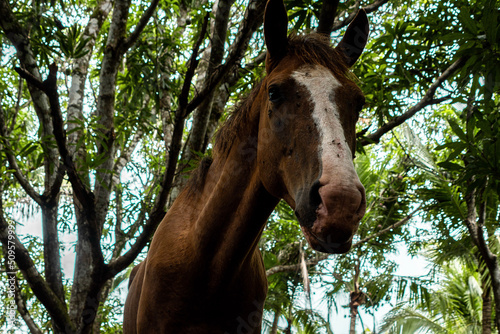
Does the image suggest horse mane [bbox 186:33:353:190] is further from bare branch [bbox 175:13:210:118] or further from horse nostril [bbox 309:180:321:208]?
horse nostril [bbox 309:180:321:208]

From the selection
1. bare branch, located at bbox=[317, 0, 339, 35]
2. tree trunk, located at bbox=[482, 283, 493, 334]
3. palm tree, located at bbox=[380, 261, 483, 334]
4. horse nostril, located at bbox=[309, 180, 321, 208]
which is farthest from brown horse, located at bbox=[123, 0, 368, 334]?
palm tree, located at bbox=[380, 261, 483, 334]

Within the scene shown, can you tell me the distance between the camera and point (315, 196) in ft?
5.64

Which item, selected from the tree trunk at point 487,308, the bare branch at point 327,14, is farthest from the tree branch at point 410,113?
the tree trunk at point 487,308

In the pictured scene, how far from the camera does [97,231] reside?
3.95m

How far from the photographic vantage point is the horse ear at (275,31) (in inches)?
93.0

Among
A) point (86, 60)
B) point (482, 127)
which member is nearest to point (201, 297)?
point (482, 127)

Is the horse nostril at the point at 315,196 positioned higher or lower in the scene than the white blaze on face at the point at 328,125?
lower

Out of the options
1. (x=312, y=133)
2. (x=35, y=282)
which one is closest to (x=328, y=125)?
(x=312, y=133)

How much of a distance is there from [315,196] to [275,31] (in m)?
1.16

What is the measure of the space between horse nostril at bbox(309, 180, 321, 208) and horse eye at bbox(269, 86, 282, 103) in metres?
0.64

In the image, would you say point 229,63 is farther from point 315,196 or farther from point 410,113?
Answer: point 315,196

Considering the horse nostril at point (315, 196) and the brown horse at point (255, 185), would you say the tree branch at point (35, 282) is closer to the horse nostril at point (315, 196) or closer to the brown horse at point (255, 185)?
the brown horse at point (255, 185)

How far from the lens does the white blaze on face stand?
5.45 feet

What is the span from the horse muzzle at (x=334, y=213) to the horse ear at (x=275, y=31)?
1047 millimetres
